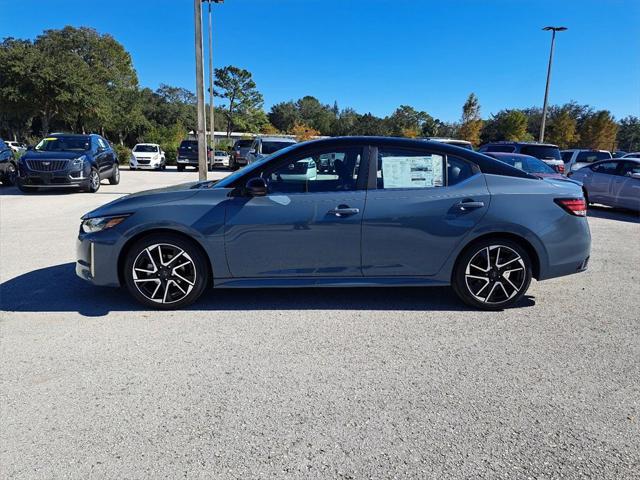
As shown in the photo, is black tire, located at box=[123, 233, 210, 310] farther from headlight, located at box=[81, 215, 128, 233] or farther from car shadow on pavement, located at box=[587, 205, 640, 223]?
car shadow on pavement, located at box=[587, 205, 640, 223]

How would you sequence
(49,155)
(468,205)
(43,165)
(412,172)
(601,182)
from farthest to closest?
(49,155) < (43,165) < (601,182) < (412,172) < (468,205)

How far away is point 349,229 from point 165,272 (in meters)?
1.71

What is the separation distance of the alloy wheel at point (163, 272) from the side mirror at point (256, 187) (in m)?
0.82

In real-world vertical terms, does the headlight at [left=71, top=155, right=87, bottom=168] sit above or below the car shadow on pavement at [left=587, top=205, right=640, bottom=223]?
above

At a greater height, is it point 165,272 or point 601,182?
point 601,182

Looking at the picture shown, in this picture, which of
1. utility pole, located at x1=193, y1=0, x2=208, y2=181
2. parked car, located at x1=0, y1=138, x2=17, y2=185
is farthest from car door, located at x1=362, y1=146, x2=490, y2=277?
parked car, located at x1=0, y1=138, x2=17, y2=185

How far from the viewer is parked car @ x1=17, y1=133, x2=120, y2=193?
1244cm

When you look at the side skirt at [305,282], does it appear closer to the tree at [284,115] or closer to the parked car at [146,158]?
the parked car at [146,158]

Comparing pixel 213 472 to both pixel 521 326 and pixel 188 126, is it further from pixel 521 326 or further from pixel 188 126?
pixel 188 126

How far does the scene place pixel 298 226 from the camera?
4113 millimetres

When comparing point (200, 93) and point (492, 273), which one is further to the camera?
point (200, 93)

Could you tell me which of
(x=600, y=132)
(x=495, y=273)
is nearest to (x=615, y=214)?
(x=495, y=273)

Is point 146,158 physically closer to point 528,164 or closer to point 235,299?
point 528,164

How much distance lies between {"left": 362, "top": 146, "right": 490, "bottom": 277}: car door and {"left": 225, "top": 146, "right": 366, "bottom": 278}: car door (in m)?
0.15
